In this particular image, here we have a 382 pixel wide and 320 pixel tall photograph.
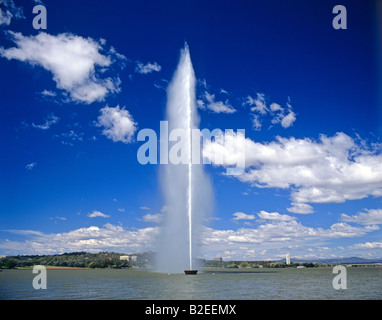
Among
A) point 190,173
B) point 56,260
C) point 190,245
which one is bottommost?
point 56,260

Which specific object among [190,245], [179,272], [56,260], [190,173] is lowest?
[56,260]
